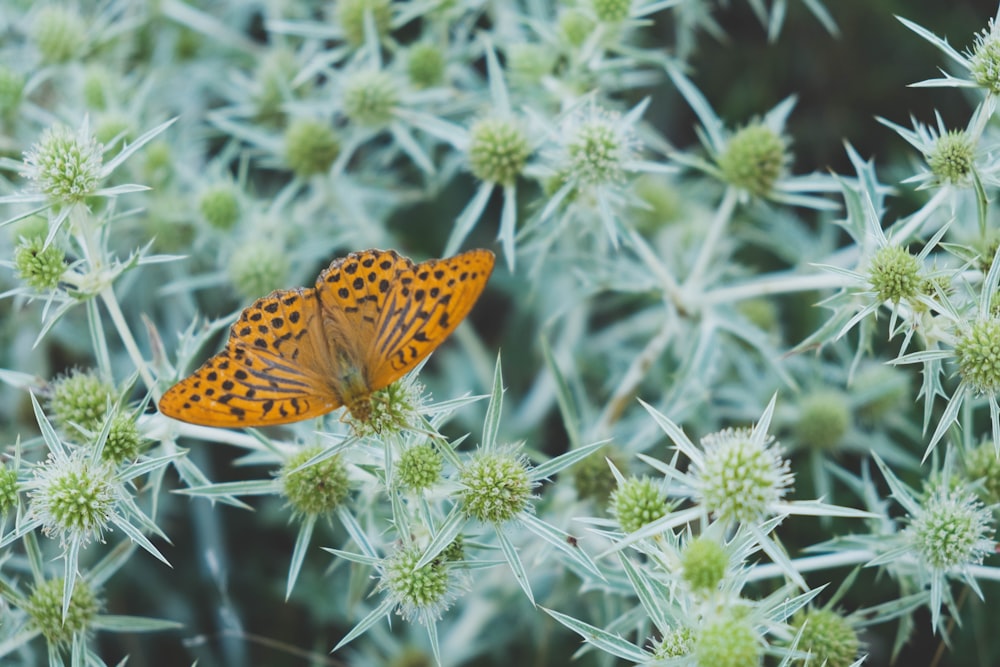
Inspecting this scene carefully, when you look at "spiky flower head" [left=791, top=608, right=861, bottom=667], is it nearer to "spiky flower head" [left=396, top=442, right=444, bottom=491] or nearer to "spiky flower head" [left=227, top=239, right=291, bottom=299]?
"spiky flower head" [left=396, top=442, right=444, bottom=491]

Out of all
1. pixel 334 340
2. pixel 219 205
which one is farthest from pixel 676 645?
pixel 219 205

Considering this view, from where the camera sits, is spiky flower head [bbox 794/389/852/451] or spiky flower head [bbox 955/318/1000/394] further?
spiky flower head [bbox 794/389/852/451]

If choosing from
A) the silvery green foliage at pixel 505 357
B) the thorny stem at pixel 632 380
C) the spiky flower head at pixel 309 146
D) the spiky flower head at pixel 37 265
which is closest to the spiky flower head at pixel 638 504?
the silvery green foliage at pixel 505 357

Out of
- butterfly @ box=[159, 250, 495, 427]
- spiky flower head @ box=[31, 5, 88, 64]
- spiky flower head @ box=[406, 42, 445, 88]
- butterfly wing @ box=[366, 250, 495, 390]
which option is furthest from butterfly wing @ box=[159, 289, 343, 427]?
spiky flower head @ box=[31, 5, 88, 64]

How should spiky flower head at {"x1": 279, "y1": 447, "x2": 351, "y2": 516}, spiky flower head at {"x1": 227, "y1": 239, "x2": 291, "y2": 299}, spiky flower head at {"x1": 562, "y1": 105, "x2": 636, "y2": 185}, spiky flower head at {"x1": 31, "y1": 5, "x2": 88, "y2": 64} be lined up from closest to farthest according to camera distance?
spiky flower head at {"x1": 279, "y1": 447, "x2": 351, "y2": 516} → spiky flower head at {"x1": 562, "y1": 105, "x2": 636, "y2": 185} → spiky flower head at {"x1": 227, "y1": 239, "x2": 291, "y2": 299} → spiky flower head at {"x1": 31, "y1": 5, "x2": 88, "y2": 64}

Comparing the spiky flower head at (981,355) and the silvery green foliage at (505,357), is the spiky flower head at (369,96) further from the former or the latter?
the spiky flower head at (981,355)

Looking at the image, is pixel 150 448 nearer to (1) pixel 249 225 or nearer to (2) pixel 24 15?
(1) pixel 249 225
